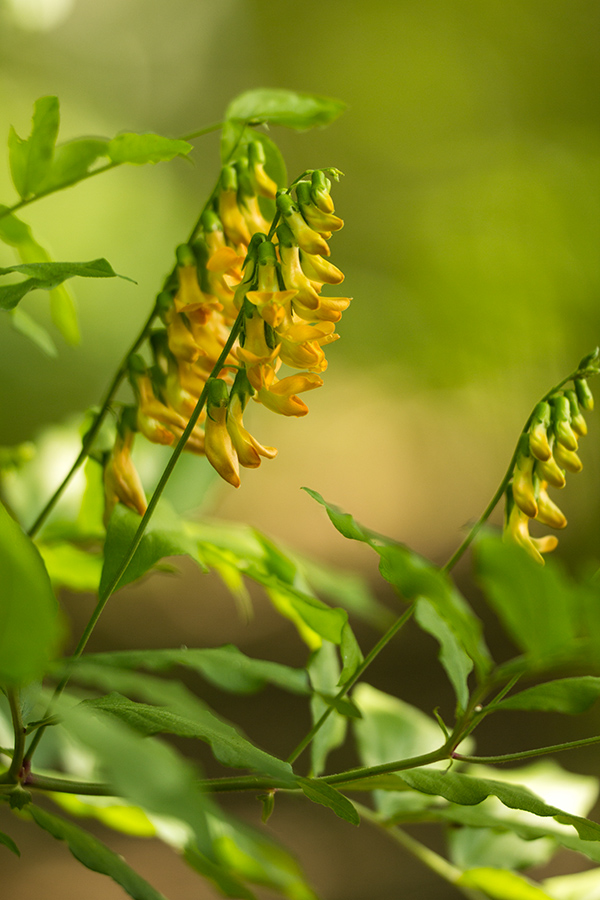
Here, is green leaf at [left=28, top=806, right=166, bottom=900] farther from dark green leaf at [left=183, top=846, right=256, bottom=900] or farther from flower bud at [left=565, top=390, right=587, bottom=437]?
flower bud at [left=565, top=390, right=587, bottom=437]

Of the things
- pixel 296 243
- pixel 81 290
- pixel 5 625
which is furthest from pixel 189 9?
pixel 5 625

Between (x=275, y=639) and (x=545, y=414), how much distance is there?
97.3 inches

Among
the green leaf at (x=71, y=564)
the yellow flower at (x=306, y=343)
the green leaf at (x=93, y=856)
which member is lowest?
the green leaf at (x=93, y=856)

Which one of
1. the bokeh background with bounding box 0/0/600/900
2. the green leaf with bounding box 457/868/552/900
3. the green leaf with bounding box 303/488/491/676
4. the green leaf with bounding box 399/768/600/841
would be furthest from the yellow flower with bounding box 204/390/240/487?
the bokeh background with bounding box 0/0/600/900

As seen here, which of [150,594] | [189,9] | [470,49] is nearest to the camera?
[150,594]

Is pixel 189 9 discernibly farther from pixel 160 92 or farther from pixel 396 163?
pixel 396 163

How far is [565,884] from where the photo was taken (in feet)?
2.02

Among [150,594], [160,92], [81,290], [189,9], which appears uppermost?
[189,9]

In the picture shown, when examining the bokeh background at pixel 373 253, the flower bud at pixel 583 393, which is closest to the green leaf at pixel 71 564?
the flower bud at pixel 583 393

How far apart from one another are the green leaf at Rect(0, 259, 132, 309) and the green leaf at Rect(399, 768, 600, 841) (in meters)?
0.31

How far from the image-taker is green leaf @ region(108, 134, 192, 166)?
1.48ft

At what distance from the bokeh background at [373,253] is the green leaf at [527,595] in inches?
74.4

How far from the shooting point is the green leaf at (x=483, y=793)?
377mm

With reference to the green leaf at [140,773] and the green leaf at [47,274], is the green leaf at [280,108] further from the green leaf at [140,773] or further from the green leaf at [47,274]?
the green leaf at [140,773]
